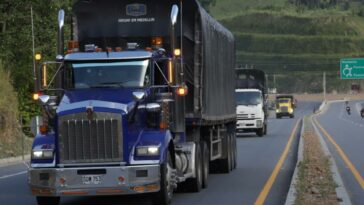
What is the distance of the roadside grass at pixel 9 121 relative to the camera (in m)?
34.3

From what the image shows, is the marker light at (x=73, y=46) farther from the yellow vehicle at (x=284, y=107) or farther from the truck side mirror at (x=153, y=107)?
the yellow vehicle at (x=284, y=107)

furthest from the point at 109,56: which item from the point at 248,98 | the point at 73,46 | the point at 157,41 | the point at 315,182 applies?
the point at 248,98

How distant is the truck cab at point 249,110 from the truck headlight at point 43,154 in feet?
107

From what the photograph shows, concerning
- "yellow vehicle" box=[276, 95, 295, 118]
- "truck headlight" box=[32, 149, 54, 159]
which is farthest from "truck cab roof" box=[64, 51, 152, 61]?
"yellow vehicle" box=[276, 95, 295, 118]

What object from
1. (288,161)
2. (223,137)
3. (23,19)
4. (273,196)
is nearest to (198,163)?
(273,196)

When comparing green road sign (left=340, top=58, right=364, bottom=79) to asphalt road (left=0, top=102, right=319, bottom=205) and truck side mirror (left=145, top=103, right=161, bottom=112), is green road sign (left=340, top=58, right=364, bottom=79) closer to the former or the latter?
asphalt road (left=0, top=102, right=319, bottom=205)

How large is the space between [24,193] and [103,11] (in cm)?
382

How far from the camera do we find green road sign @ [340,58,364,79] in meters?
74.6

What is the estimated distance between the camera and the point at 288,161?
26.6 metres

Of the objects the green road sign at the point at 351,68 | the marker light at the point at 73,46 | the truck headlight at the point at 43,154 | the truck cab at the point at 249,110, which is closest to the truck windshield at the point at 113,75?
the marker light at the point at 73,46

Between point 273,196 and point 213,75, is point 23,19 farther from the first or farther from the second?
point 273,196

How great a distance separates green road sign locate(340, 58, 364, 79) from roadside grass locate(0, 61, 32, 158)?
4289cm

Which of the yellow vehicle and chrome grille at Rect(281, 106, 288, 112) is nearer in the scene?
the yellow vehicle

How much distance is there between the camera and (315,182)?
17.6 meters
